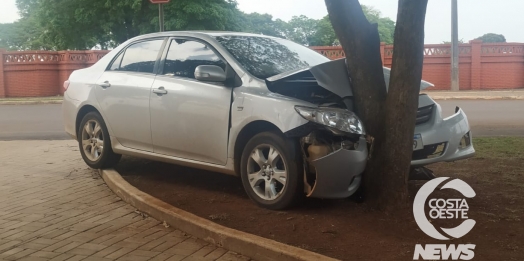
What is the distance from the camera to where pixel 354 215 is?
5.42 m

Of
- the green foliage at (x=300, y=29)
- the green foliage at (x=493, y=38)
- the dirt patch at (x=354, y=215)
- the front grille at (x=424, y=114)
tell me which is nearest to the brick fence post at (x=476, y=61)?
the green foliage at (x=300, y=29)

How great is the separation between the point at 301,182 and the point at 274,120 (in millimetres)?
601

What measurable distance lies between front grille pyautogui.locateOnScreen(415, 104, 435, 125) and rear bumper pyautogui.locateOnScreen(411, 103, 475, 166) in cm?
4

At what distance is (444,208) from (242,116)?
2014mm

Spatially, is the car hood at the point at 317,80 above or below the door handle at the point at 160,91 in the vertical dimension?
above

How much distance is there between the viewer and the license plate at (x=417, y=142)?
5988 mm

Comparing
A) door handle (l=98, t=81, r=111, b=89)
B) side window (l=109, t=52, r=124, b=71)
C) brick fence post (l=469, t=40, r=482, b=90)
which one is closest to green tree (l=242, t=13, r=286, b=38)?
brick fence post (l=469, t=40, r=482, b=90)

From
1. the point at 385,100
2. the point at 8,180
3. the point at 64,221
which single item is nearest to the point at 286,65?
the point at 385,100

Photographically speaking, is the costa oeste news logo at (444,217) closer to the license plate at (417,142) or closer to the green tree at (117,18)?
the license plate at (417,142)

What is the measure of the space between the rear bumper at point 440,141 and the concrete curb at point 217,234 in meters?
1.97

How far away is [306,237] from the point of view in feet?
16.1

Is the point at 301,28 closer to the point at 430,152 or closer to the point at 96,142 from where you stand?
the point at 96,142

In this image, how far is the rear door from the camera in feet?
22.8

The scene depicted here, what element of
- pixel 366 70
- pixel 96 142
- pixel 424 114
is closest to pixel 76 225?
pixel 96 142
